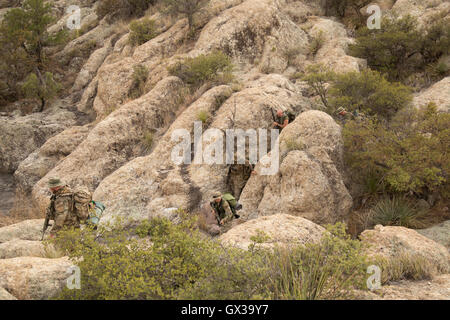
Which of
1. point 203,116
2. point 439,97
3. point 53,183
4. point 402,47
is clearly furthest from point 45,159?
point 402,47

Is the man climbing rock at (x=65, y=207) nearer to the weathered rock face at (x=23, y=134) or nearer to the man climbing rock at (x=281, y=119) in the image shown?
the man climbing rock at (x=281, y=119)

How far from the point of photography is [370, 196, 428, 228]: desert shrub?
23.8 feet

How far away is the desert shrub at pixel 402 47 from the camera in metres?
12.9

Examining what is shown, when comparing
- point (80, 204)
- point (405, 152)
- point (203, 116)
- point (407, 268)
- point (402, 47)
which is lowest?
point (407, 268)

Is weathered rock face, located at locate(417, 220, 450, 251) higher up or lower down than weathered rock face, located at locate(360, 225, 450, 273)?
lower down

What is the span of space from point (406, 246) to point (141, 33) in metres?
14.7

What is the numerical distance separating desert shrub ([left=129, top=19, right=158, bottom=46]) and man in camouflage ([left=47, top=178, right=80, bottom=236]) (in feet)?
35.9

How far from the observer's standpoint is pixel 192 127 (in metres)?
10.1

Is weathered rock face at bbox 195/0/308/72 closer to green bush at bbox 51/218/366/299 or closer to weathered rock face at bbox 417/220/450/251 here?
weathered rock face at bbox 417/220/450/251

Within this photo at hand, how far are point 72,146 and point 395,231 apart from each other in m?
11.2

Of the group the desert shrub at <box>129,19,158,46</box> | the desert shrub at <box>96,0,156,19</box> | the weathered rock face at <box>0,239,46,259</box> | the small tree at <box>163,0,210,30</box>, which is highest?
the desert shrub at <box>96,0,156,19</box>

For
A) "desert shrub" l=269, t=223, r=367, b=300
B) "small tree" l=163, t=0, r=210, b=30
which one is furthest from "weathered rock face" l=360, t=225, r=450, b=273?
"small tree" l=163, t=0, r=210, b=30

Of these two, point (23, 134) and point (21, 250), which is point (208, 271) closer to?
point (21, 250)

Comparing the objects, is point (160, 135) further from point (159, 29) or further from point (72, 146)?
point (159, 29)
